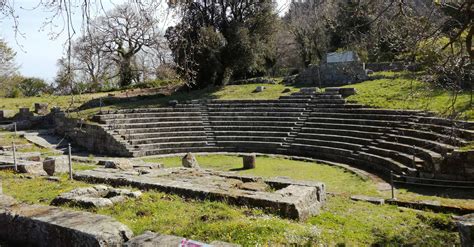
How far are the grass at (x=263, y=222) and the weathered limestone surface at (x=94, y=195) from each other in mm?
201

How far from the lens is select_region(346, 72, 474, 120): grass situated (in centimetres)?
1421

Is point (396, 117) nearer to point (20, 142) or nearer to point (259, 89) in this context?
point (259, 89)

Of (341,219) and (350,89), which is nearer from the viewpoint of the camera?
(341,219)

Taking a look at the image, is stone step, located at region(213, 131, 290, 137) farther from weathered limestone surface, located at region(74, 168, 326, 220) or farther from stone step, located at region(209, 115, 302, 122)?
weathered limestone surface, located at region(74, 168, 326, 220)

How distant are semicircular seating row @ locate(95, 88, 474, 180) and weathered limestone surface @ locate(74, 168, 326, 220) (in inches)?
229

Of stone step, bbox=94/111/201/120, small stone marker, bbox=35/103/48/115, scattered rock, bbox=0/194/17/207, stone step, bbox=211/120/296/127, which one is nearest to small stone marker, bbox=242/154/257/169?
stone step, bbox=211/120/296/127

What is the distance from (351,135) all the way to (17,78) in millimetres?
31237

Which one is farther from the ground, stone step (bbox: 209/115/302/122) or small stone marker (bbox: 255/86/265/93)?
small stone marker (bbox: 255/86/265/93)

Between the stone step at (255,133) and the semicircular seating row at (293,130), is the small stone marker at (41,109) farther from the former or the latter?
the stone step at (255,133)

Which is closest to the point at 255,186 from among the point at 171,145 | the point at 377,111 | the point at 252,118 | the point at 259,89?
the point at 377,111

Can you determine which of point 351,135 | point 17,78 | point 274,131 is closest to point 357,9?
point 351,135

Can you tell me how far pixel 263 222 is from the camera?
5371mm

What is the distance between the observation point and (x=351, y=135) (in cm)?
1667

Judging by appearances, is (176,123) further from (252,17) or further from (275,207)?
(275,207)
